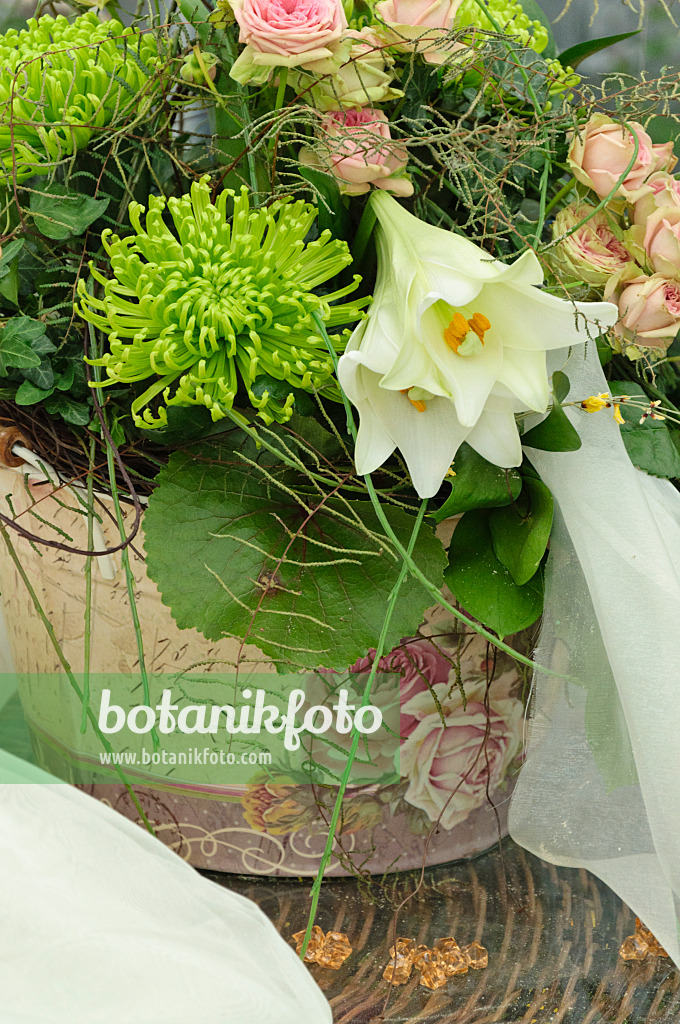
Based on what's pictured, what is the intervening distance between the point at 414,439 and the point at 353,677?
12cm

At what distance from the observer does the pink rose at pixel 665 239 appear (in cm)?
33

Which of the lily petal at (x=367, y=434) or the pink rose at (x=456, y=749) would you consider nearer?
the lily petal at (x=367, y=434)

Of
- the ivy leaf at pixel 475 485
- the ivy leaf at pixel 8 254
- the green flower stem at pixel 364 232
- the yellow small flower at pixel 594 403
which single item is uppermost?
the ivy leaf at pixel 8 254

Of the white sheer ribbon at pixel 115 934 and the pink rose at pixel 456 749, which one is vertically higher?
the white sheer ribbon at pixel 115 934

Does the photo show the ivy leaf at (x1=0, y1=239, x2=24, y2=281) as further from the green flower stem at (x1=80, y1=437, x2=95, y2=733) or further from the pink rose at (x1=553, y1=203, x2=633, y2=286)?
the pink rose at (x1=553, y1=203, x2=633, y2=286)

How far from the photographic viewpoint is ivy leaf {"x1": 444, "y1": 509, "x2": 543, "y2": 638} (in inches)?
12.7

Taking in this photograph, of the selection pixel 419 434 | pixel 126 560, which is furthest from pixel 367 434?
pixel 126 560

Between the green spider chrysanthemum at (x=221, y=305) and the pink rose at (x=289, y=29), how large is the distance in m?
0.05

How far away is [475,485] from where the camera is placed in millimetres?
304

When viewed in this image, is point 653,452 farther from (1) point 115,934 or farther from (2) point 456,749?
(1) point 115,934

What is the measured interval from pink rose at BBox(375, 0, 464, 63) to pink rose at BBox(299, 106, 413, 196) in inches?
1.1

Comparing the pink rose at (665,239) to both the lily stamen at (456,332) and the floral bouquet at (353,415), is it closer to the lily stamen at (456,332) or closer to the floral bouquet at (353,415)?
the floral bouquet at (353,415)

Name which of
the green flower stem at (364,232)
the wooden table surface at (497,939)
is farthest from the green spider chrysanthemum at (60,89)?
the wooden table surface at (497,939)

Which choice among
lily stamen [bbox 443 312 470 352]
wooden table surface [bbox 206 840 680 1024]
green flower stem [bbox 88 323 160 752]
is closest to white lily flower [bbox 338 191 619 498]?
lily stamen [bbox 443 312 470 352]
